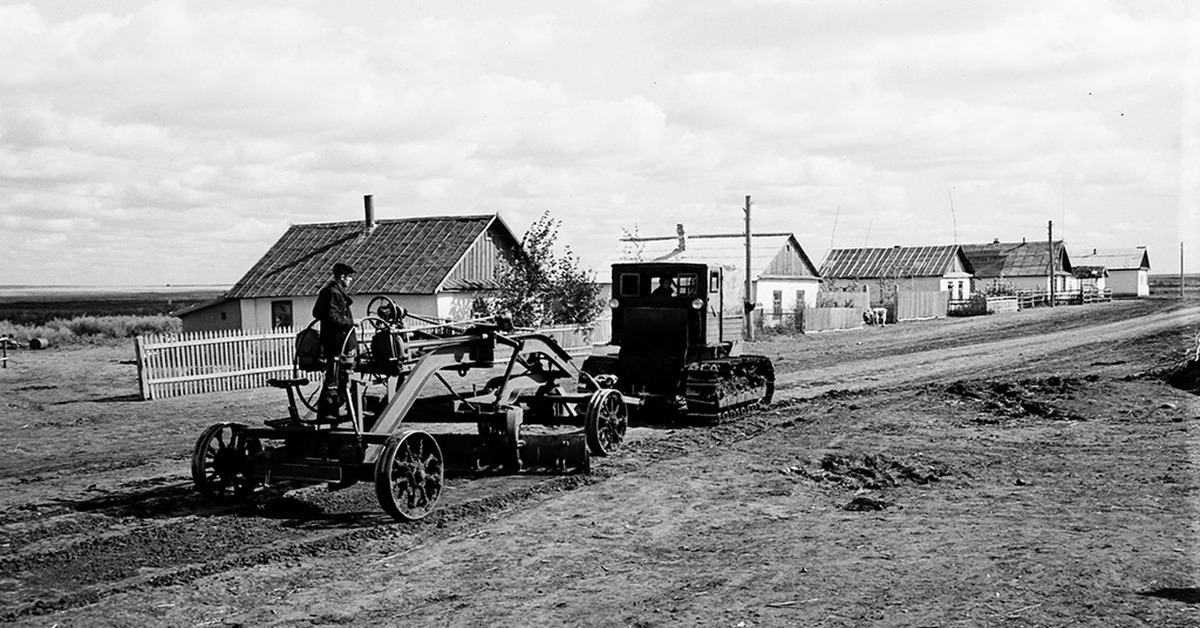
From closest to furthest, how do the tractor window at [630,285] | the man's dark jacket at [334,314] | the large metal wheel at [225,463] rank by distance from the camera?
the man's dark jacket at [334,314], the large metal wheel at [225,463], the tractor window at [630,285]

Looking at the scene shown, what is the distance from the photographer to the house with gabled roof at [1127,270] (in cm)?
9669

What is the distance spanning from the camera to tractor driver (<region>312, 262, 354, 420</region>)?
9938 millimetres

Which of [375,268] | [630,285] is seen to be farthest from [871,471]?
[375,268]

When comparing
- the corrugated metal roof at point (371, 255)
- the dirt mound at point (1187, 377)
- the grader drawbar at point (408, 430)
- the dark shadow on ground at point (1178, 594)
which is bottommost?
the dark shadow on ground at point (1178, 594)

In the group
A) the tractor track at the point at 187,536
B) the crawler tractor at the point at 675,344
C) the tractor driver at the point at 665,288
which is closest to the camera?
the tractor track at the point at 187,536

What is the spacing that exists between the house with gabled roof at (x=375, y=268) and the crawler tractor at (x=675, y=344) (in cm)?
1529

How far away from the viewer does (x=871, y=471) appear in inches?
465

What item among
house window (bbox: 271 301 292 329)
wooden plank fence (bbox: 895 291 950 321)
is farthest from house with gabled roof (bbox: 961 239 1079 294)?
house window (bbox: 271 301 292 329)

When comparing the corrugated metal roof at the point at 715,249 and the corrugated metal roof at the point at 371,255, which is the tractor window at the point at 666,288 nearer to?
the corrugated metal roof at the point at 371,255

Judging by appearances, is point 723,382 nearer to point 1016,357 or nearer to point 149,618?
point 149,618

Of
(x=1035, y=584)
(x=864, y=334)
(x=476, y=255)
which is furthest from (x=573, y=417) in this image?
(x=864, y=334)

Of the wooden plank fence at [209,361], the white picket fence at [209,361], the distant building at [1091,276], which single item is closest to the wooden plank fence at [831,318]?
the white picket fence at [209,361]

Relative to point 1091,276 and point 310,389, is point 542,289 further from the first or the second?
point 1091,276

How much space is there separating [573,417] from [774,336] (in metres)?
25.7
